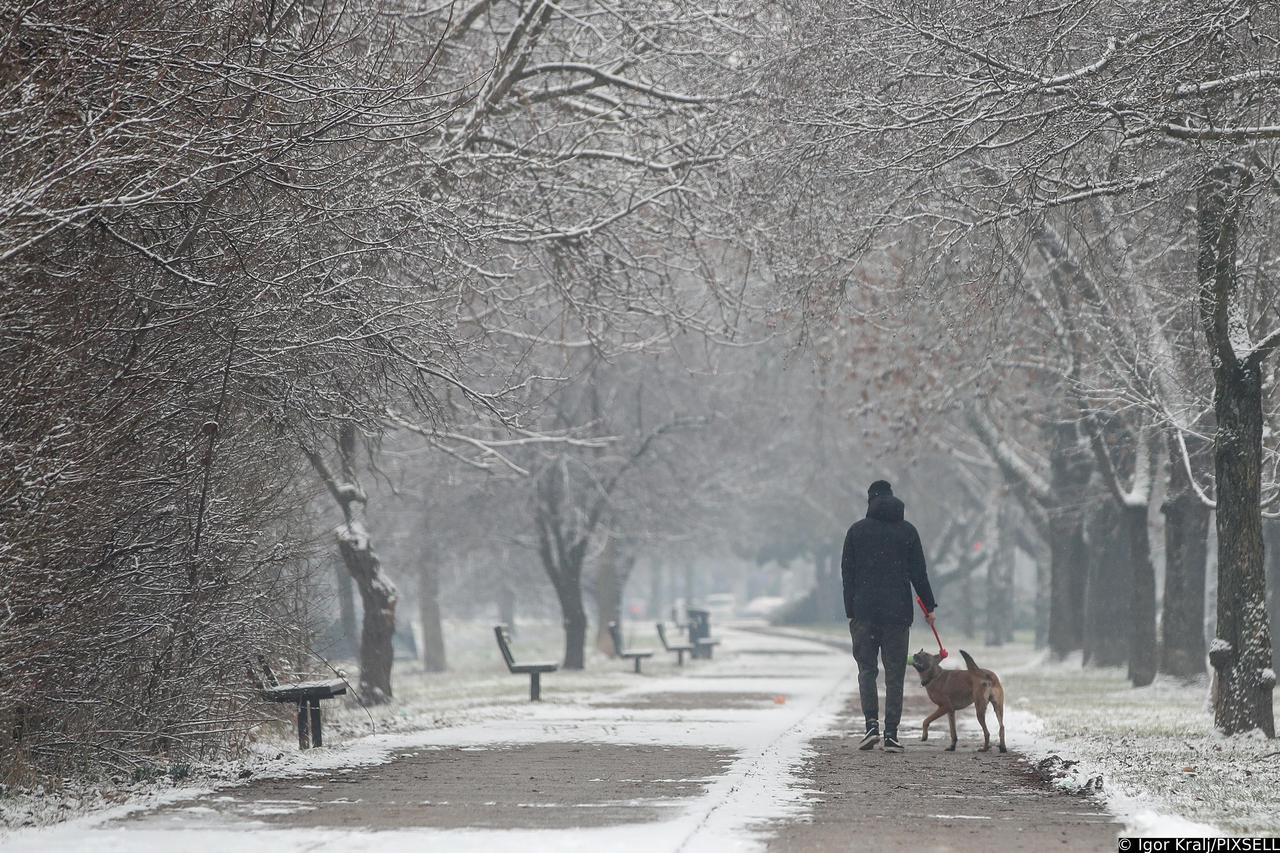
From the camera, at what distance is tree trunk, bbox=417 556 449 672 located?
145 feet

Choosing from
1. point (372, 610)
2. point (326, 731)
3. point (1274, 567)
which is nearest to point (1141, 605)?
point (1274, 567)

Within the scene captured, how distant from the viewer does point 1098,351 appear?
70.9 ft

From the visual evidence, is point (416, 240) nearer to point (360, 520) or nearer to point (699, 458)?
point (360, 520)

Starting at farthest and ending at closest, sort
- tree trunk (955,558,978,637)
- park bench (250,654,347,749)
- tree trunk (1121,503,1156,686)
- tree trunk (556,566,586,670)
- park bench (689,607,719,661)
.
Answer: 1. tree trunk (955,558,978,637)
2. park bench (689,607,719,661)
3. tree trunk (556,566,586,670)
4. tree trunk (1121,503,1156,686)
5. park bench (250,654,347,749)

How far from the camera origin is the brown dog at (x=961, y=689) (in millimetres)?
12633

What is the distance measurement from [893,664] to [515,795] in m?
4.25

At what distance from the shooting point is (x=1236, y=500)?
14.0 meters

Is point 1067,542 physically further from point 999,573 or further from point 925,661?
point 925,661

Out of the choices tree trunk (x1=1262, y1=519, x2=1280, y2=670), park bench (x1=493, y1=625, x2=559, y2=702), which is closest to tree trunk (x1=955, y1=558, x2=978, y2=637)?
tree trunk (x1=1262, y1=519, x2=1280, y2=670)

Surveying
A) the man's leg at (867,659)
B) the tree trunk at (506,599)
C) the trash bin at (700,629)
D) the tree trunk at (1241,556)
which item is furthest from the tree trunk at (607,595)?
the man's leg at (867,659)

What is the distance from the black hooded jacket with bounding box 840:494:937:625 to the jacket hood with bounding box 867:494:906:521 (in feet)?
0.25

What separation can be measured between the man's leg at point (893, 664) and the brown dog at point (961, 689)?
6.4 inches

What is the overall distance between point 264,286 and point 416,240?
302cm

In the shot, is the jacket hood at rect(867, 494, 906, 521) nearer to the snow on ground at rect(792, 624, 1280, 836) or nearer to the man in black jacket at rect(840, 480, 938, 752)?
the man in black jacket at rect(840, 480, 938, 752)
